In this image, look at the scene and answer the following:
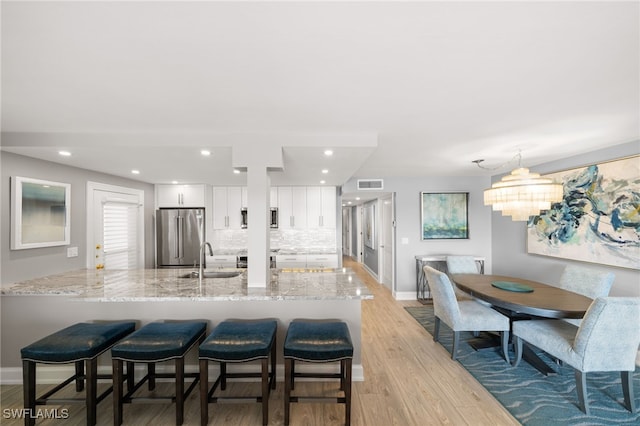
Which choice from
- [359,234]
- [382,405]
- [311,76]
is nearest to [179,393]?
[382,405]

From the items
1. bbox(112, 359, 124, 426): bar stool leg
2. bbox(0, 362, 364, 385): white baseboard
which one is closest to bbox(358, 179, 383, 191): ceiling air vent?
bbox(0, 362, 364, 385): white baseboard

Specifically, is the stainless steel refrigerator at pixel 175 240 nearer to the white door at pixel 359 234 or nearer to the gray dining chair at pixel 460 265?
the gray dining chair at pixel 460 265

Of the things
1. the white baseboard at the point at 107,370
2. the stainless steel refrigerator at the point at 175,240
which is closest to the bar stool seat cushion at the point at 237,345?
the white baseboard at the point at 107,370

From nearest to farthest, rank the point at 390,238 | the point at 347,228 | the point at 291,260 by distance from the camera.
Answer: the point at 291,260
the point at 390,238
the point at 347,228

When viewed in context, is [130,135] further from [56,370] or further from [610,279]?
[610,279]

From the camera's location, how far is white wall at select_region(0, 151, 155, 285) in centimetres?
260

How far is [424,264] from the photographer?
16.4 ft

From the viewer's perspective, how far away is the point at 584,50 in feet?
4.42

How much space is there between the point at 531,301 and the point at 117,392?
365cm

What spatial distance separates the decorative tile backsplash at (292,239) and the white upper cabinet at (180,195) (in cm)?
79

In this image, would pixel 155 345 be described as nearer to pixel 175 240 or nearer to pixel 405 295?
pixel 175 240

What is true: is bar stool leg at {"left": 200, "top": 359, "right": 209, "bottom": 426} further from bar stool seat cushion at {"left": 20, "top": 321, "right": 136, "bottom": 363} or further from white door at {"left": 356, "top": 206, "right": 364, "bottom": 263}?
white door at {"left": 356, "top": 206, "right": 364, "bottom": 263}

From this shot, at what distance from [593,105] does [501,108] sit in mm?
666

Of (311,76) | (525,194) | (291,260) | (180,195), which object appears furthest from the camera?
(291,260)
